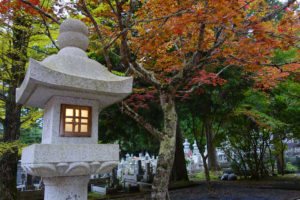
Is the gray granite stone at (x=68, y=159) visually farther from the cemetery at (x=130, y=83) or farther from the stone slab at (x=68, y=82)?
the stone slab at (x=68, y=82)

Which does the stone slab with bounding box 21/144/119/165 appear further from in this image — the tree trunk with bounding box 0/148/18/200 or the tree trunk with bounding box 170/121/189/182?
the tree trunk with bounding box 170/121/189/182

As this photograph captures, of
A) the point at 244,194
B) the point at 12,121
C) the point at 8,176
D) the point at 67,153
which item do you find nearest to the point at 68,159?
the point at 67,153

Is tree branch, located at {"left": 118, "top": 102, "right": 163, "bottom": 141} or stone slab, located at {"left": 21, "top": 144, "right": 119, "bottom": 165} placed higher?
tree branch, located at {"left": 118, "top": 102, "right": 163, "bottom": 141}

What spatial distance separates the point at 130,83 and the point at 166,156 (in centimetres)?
207

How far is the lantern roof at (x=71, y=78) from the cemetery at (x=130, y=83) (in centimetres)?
2

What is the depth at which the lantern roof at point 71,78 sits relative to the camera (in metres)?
2.94

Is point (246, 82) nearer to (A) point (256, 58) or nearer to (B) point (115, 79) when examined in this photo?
(A) point (256, 58)

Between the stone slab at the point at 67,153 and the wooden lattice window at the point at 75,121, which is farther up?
the wooden lattice window at the point at 75,121

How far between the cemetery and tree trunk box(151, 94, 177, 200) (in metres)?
0.02

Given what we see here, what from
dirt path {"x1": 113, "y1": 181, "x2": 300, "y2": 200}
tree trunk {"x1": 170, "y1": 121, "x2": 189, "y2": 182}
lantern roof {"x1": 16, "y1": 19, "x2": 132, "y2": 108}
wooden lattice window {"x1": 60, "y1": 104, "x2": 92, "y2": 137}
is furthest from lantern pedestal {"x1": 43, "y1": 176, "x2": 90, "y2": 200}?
tree trunk {"x1": 170, "y1": 121, "x2": 189, "y2": 182}

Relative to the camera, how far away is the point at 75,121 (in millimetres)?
3385

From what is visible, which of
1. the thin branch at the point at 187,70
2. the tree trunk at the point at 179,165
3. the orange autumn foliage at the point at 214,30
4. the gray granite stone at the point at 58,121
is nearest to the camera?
A: the gray granite stone at the point at 58,121

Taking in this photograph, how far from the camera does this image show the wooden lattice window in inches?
129

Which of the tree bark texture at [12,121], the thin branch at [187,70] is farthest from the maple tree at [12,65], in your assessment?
the thin branch at [187,70]
